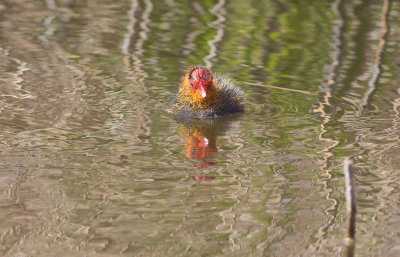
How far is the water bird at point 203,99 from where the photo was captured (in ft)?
22.3

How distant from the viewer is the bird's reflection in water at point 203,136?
5.54 meters

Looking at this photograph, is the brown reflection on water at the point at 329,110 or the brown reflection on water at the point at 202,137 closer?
the brown reflection on water at the point at 329,110

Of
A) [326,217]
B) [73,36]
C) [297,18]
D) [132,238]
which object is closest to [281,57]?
[297,18]

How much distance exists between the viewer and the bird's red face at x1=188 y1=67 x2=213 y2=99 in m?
6.73

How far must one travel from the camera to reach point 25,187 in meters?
4.82

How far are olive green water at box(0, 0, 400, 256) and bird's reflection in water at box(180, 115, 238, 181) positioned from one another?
0.02m

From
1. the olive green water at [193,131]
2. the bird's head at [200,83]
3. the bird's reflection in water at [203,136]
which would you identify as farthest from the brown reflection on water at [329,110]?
the bird's head at [200,83]

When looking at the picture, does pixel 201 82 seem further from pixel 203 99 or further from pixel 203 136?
pixel 203 136

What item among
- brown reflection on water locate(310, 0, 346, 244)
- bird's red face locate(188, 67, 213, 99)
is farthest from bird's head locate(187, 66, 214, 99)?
brown reflection on water locate(310, 0, 346, 244)

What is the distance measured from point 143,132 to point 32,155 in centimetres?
106

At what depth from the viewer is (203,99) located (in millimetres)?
6852

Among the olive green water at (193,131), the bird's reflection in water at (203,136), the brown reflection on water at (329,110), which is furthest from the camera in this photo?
the bird's reflection in water at (203,136)

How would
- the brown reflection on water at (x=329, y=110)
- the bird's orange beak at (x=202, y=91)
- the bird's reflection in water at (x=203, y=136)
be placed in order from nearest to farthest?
the brown reflection on water at (x=329, y=110)
the bird's reflection in water at (x=203, y=136)
the bird's orange beak at (x=202, y=91)

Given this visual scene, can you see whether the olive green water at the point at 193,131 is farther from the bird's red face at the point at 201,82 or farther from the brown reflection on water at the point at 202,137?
the bird's red face at the point at 201,82
